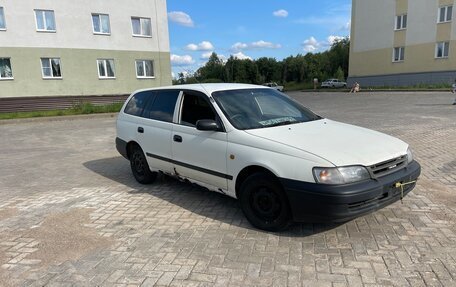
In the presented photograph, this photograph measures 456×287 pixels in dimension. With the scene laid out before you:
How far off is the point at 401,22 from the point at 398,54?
321cm

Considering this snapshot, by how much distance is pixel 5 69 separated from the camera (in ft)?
72.7

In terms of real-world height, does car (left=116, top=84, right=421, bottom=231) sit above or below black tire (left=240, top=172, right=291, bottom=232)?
above

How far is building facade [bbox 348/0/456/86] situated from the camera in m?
32.7

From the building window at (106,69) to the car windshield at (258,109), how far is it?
73.8 ft

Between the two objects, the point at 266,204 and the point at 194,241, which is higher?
the point at 266,204

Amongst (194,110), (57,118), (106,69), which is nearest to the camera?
(194,110)

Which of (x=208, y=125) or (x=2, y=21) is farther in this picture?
(x=2, y=21)

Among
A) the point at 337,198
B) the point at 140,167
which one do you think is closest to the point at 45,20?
the point at 140,167

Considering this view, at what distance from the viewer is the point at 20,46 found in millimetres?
22219

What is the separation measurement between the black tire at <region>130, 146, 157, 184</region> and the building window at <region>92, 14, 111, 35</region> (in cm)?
2136

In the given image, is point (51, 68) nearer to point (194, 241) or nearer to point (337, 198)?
point (194, 241)

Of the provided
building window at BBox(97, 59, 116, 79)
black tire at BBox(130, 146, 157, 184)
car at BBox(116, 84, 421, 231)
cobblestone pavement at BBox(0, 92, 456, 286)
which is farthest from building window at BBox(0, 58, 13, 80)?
car at BBox(116, 84, 421, 231)

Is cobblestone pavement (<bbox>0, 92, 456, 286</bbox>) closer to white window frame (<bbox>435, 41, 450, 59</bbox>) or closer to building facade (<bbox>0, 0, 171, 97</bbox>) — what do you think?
building facade (<bbox>0, 0, 171, 97</bbox>)

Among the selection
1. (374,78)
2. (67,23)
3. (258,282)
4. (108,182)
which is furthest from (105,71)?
(374,78)
